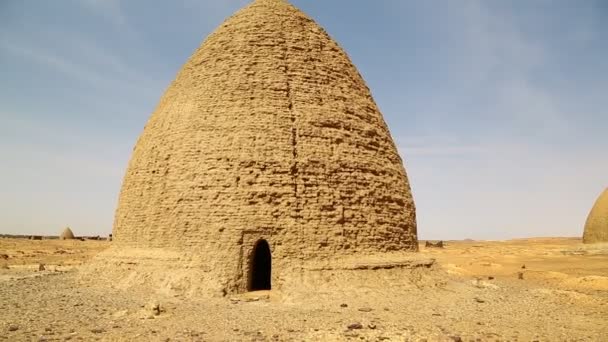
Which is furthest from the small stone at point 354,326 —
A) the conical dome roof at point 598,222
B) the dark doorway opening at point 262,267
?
the conical dome roof at point 598,222

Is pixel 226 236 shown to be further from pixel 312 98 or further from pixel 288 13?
pixel 288 13

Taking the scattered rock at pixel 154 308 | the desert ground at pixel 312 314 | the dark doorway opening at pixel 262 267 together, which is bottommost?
the desert ground at pixel 312 314

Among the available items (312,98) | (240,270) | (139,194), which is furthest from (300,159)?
(139,194)

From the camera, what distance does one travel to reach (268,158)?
42.6 ft

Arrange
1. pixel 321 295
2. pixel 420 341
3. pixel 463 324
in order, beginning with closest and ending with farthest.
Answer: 1. pixel 420 341
2. pixel 463 324
3. pixel 321 295

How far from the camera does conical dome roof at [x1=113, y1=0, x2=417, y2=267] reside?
1259 cm

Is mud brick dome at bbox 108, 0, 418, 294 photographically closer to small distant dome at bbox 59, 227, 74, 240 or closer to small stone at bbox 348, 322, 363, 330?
small stone at bbox 348, 322, 363, 330

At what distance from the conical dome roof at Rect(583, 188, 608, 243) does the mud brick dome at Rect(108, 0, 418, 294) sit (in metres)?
26.3

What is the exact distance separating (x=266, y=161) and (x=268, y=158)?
0.11 m

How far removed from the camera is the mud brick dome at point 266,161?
1252cm

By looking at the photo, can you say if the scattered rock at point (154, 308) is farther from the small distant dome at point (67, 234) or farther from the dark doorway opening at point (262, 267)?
the small distant dome at point (67, 234)

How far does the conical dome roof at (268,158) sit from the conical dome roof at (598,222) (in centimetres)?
2630

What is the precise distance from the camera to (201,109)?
1405 centimetres

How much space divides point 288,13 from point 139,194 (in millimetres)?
8263
